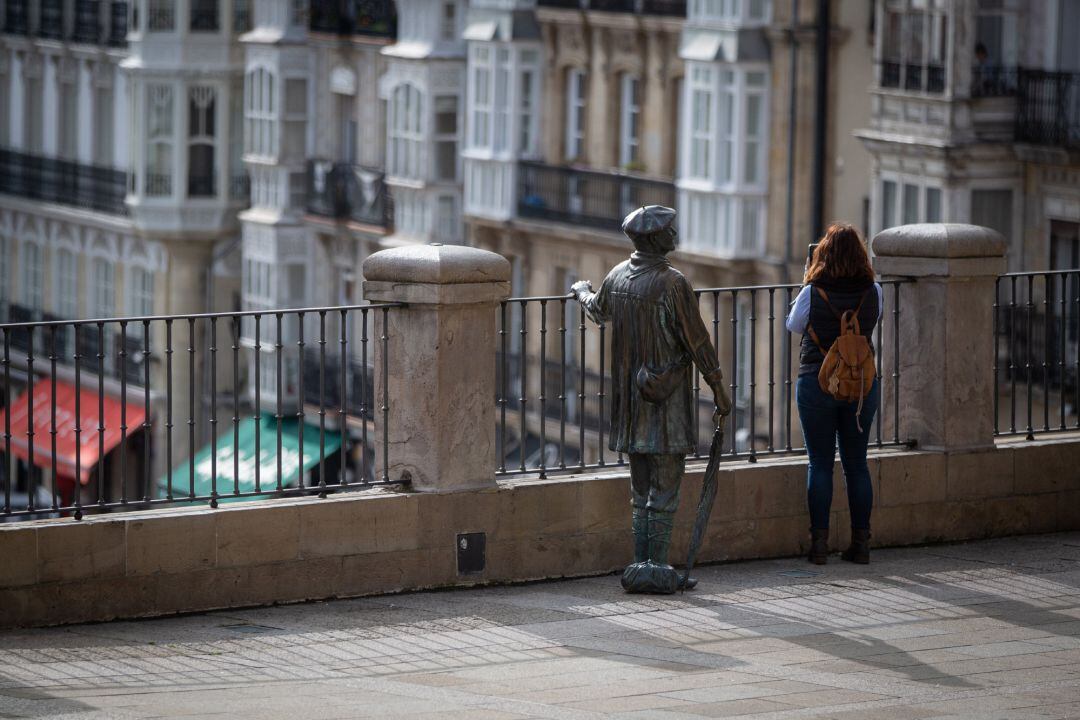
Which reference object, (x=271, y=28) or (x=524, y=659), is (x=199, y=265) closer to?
(x=271, y=28)

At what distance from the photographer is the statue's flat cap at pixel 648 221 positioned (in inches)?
487

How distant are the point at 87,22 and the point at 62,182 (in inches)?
131

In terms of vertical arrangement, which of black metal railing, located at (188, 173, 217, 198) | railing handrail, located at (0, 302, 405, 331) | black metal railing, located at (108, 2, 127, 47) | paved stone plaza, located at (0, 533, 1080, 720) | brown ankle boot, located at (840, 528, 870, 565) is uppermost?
black metal railing, located at (108, 2, 127, 47)

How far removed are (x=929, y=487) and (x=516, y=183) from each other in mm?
30570

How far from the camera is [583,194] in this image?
141 ft

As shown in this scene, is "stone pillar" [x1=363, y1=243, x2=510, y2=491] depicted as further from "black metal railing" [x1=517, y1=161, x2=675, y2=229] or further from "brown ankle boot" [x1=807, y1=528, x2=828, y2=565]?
"black metal railing" [x1=517, y1=161, x2=675, y2=229]

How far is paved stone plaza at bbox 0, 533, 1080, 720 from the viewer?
10.6 m

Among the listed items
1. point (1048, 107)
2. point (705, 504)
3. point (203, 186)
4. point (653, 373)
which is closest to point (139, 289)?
point (203, 186)

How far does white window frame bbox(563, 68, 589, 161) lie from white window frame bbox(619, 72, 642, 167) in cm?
99

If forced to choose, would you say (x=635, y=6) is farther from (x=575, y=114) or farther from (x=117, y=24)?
(x=117, y=24)

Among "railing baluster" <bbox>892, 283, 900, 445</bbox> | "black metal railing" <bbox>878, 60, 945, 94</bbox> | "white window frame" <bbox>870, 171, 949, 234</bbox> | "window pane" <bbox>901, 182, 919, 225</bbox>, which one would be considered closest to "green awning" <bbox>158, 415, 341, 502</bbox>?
"white window frame" <bbox>870, 171, 949, 234</bbox>

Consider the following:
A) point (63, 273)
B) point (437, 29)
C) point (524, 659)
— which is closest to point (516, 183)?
point (437, 29)

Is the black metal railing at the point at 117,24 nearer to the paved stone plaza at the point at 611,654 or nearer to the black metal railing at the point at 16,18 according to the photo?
the black metal railing at the point at 16,18

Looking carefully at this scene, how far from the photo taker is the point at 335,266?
48.8 meters
